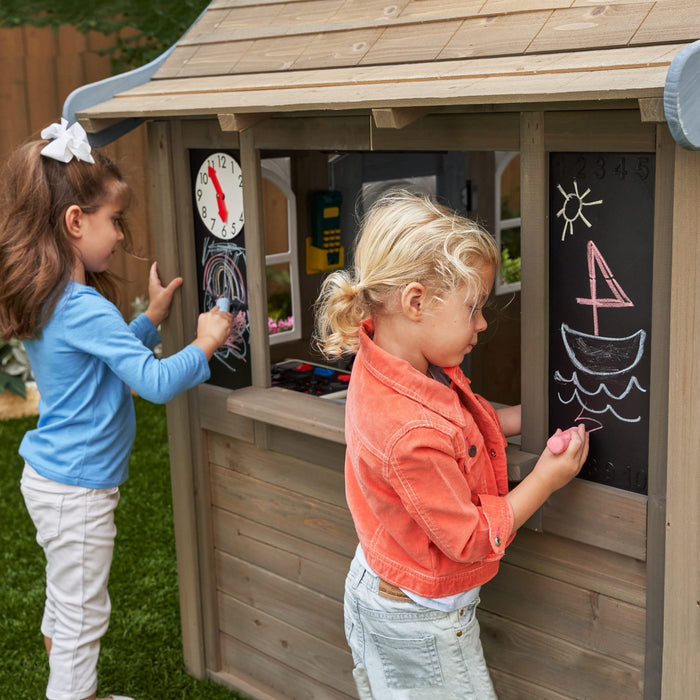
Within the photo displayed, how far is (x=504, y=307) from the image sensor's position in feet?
8.49

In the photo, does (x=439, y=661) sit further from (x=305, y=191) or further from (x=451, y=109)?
(x=305, y=191)

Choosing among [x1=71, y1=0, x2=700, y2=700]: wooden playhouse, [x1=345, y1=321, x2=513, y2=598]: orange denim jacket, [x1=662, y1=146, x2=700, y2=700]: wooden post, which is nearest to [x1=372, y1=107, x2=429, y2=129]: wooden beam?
[x1=71, y1=0, x2=700, y2=700]: wooden playhouse

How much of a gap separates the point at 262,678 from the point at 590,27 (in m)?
2.32

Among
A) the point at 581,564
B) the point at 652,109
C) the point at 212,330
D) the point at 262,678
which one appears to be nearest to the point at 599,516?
the point at 581,564

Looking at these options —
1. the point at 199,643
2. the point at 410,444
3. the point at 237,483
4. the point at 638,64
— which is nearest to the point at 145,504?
the point at 199,643

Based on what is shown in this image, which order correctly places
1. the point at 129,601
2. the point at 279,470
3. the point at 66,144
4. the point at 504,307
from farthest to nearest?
1. the point at 129,601
2. the point at 279,470
3. the point at 66,144
4. the point at 504,307

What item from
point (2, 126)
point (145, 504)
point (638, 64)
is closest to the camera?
point (638, 64)

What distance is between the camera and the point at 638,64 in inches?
69.7

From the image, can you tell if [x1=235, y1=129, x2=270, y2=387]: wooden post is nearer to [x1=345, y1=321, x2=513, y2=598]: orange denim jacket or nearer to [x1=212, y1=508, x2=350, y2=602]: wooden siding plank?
[x1=212, y1=508, x2=350, y2=602]: wooden siding plank

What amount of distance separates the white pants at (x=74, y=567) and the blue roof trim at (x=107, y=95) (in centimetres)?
104

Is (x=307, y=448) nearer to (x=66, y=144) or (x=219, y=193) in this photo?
(x=219, y=193)

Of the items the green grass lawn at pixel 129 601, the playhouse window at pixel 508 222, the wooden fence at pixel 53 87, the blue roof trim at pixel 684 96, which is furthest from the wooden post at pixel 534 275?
the wooden fence at pixel 53 87

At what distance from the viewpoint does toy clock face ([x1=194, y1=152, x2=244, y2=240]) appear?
2.84 m

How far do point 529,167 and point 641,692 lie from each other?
120 cm
